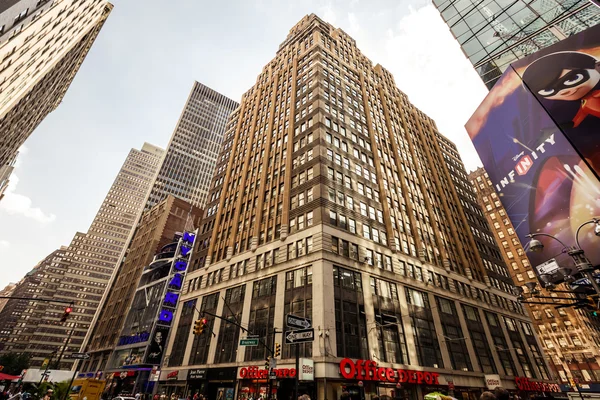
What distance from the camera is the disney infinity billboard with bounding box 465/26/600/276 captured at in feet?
60.1

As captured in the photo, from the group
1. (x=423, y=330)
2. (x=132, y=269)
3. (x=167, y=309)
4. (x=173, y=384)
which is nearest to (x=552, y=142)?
(x=423, y=330)

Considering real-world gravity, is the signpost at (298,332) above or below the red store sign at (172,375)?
above

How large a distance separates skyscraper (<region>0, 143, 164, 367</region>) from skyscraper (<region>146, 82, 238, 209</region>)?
10672mm

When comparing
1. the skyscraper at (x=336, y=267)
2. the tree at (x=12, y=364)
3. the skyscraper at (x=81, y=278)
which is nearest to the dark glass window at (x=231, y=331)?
the skyscraper at (x=336, y=267)

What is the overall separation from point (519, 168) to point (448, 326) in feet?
79.8

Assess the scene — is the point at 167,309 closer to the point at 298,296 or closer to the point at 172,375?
the point at 172,375

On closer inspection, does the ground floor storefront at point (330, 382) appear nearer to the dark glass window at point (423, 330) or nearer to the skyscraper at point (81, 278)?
the dark glass window at point (423, 330)

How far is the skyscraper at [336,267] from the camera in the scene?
30.3m

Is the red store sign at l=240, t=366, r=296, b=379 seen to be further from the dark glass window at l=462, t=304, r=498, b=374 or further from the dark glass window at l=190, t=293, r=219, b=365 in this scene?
the dark glass window at l=462, t=304, r=498, b=374

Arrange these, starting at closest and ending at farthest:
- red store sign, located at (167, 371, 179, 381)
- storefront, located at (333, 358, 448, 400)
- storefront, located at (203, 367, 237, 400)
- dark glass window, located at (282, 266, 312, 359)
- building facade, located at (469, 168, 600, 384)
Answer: storefront, located at (333, 358, 448, 400), dark glass window, located at (282, 266, 312, 359), storefront, located at (203, 367, 237, 400), red store sign, located at (167, 371, 179, 381), building facade, located at (469, 168, 600, 384)

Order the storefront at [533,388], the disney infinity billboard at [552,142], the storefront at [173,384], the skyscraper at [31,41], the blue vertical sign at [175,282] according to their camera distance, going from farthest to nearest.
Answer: the blue vertical sign at [175,282] → the storefront at [533,388] → the storefront at [173,384] → the skyscraper at [31,41] → the disney infinity billboard at [552,142]

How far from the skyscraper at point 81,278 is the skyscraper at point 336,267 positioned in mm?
94700

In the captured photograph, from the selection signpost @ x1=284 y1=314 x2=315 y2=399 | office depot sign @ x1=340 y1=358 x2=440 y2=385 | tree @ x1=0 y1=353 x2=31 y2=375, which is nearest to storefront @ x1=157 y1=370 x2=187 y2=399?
office depot sign @ x1=340 y1=358 x2=440 y2=385

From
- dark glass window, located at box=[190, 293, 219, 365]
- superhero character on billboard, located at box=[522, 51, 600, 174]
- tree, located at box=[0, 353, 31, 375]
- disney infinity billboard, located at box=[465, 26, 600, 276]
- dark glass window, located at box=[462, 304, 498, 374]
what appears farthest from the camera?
→ tree, located at box=[0, 353, 31, 375]
